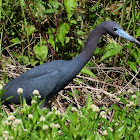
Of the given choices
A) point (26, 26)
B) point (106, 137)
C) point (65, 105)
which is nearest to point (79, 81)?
point (65, 105)

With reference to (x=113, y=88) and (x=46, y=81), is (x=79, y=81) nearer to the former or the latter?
(x=113, y=88)

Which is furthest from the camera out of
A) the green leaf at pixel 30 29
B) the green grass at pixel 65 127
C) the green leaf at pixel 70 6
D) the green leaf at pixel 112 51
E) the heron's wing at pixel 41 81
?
the green leaf at pixel 30 29

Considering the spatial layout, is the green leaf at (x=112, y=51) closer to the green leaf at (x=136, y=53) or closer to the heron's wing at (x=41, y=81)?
the green leaf at (x=136, y=53)

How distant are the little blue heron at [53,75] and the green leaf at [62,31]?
1.91ft

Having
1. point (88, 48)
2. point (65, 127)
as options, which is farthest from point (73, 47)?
point (65, 127)

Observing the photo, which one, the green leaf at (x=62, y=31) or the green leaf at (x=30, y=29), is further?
the green leaf at (x=30, y=29)

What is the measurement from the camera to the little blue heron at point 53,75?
3.23 m

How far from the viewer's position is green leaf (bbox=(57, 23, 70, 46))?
12.7 feet

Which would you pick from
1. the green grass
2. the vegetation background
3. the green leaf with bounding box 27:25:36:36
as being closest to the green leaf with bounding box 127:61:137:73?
the vegetation background

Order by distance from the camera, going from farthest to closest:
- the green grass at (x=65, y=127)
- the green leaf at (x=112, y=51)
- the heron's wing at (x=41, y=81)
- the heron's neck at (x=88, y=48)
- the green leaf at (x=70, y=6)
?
the green leaf at (x=112, y=51)
the green leaf at (x=70, y=6)
the heron's neck at (x=88, y=48)
the heron's wing at (x=41, y=81)
the green grass at (x=65, y=127)

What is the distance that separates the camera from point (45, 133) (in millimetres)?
2121

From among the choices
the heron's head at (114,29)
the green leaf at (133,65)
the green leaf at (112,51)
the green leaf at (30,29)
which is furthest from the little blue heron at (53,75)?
the green leaf at (30,29)

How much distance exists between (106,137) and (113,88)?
5.82ft

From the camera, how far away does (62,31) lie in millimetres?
3867
